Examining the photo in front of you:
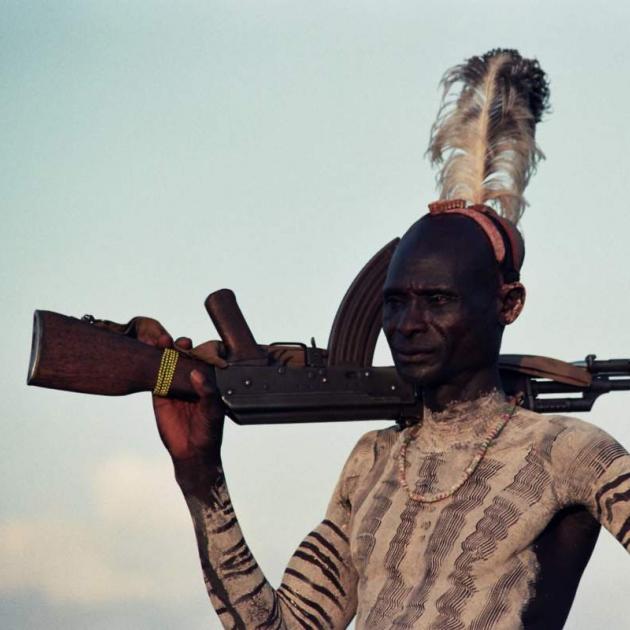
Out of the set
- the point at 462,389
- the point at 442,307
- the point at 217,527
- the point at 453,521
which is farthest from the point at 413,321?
the point at 217,527

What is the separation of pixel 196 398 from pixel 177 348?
0.80 ft

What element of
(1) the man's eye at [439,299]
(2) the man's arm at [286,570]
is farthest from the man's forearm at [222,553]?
(1) the man's eye at [439,299]

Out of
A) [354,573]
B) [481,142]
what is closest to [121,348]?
[354,573]

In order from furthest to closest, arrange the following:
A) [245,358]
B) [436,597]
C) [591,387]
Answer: [591,387] < [245,358] < [436,597]

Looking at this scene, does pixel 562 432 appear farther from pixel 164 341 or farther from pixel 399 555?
pixel 164 341

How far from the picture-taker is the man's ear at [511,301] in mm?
7500

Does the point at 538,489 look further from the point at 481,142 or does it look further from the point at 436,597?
the point at 481,142

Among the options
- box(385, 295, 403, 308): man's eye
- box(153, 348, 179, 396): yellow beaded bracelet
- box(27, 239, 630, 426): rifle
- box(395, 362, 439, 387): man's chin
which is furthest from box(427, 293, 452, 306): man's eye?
box(153, 348, 179, 396): yellow beaded bracelet

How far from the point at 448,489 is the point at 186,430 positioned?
48.1 inches

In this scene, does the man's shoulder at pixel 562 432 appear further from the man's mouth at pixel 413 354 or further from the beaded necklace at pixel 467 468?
the man's mouth at pixel 413 354

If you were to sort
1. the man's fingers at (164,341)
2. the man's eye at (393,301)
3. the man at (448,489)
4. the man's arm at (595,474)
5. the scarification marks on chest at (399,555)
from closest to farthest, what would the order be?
the man's arm at (595,474) → the man at (448,489) → the scarification marks on chest at (399,555) → the man's eye at (393,301) → the man's fingers at (164,341)

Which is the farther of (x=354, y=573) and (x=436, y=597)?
(x=354, y=573)

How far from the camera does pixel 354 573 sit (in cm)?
792

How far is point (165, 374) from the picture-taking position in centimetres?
743
